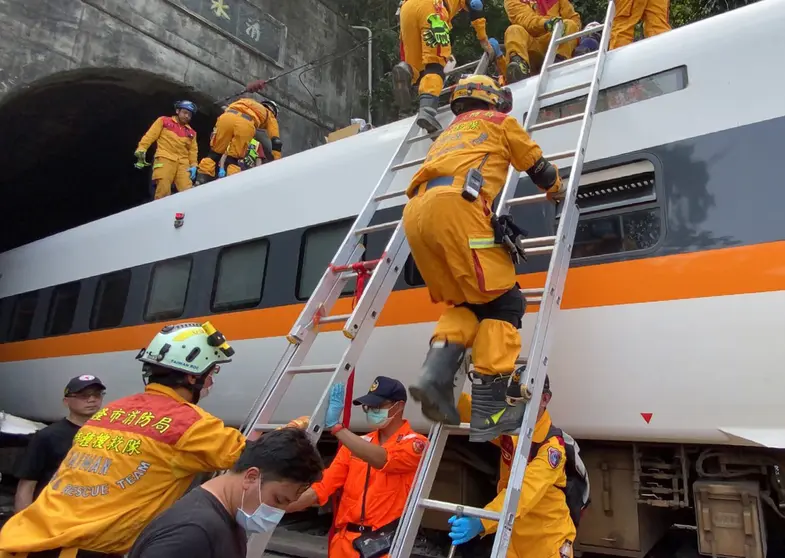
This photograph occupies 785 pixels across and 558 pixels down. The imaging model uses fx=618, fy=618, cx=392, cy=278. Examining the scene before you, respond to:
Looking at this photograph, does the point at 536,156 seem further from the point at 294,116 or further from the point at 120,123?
the point at 120,123

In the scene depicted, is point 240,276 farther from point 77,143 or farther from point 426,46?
point 77,143

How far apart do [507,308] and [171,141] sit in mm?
7588

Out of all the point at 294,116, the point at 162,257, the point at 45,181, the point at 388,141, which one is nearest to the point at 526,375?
the point at 388,141

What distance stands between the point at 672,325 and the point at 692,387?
307 mm

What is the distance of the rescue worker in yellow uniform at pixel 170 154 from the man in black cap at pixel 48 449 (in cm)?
541

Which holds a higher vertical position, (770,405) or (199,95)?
(199,95)

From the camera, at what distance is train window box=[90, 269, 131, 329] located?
6.33m

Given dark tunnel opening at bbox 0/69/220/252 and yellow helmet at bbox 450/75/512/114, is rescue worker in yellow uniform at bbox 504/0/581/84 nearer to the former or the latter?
yellow helmet at bbox 450/75/512/114

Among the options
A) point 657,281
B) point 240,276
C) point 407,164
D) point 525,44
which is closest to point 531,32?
point 525,44

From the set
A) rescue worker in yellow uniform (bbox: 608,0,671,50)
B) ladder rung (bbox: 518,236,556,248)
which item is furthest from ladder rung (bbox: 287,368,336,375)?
rescue worker in yellow uniform (bbox: 608,0,671,50)

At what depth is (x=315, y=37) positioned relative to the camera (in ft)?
43.2

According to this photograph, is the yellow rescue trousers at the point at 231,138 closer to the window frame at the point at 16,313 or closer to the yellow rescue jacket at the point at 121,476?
the window frame at the point at 16,313

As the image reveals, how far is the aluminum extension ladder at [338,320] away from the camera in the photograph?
113 inches

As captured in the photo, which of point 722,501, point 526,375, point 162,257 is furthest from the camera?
point 162,257
